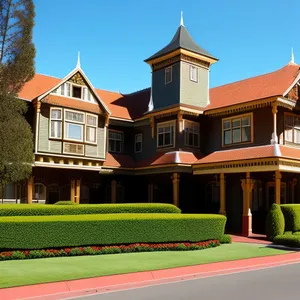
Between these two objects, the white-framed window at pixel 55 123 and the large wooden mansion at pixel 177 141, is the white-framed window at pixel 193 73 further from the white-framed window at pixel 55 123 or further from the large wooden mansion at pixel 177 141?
the white-framed window at pixel 55 123

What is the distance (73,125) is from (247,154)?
9852 mm

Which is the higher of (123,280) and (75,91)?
(75,91)

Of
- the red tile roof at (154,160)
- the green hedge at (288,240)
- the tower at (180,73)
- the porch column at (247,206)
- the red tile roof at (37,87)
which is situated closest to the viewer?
the green hedge at (288,240)

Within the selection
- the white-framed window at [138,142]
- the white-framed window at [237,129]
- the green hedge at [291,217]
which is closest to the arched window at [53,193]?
the white-framed window at [138,142]

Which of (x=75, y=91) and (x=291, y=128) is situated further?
(x=75, y=91)

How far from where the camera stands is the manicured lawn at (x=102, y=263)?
1044 cm

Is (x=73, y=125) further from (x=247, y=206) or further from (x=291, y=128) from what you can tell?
(x=291, y=128)

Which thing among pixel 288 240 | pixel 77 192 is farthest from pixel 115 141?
pixel 288 240

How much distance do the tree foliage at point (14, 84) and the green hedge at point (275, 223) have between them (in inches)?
460

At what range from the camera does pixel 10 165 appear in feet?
59.4

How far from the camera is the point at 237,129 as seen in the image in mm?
24984

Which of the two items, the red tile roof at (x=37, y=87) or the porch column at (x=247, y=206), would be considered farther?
the red tile roof at (x=37, y=87)

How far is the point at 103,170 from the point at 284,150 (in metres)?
10.9

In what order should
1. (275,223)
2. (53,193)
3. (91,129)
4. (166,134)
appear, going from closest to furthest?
1. (275,223)
2. (91,129)
3. (53,193)
4. (166,134)
